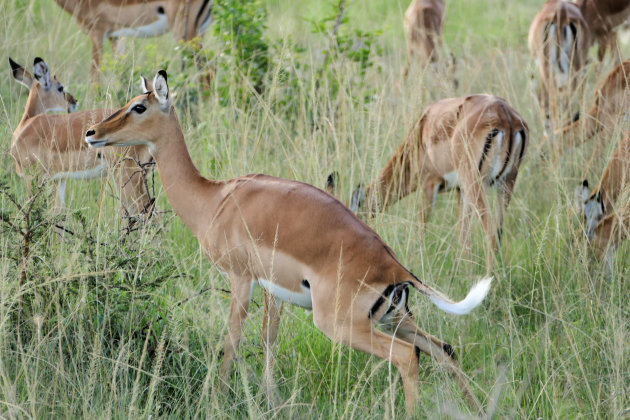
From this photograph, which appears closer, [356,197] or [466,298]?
[466,298]

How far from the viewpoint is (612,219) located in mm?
4547

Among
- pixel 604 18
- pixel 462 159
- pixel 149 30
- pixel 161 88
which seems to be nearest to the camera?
pixel 161 88

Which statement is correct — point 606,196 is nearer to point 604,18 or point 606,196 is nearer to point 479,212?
point 479,212

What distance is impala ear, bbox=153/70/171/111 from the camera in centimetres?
365

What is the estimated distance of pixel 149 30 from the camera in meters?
8.55

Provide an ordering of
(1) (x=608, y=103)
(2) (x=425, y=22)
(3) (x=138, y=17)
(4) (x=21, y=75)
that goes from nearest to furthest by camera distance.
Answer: (4) (x=21, y=75), (1) (x=608, y=103), (3) (x=138, y=17), (2) (x=425, y=22)

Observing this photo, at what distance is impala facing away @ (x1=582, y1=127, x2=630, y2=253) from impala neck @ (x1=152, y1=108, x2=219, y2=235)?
1876mm

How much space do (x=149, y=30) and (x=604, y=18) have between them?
443cm

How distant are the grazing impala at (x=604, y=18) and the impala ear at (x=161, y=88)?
602cm

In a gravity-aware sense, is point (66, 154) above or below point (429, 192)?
above

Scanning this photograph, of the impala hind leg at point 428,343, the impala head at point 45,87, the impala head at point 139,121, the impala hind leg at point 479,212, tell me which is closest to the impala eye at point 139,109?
the impala head at point 139,121

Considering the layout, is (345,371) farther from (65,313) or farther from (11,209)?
(11,209)

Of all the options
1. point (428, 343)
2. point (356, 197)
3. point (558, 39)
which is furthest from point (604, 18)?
point (428, 343)

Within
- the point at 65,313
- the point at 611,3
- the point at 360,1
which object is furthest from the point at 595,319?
the point at 360,1
